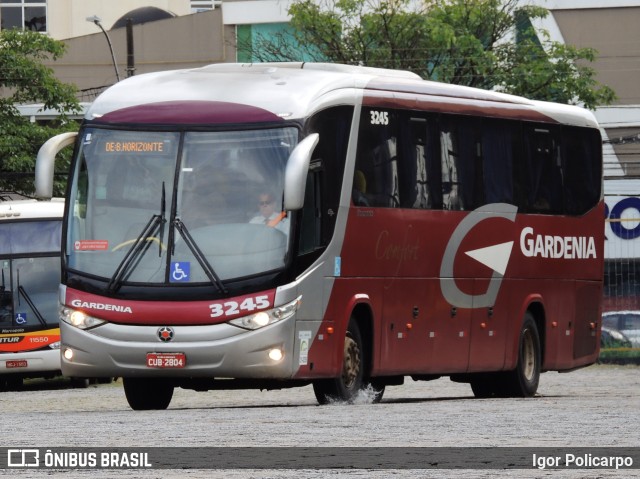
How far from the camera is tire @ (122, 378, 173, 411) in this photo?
62.9 ft

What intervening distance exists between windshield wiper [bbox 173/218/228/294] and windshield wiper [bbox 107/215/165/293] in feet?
0.60

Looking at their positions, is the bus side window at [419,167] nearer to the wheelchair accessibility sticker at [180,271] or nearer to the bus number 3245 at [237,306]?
the bus number 3245 at [237,306]

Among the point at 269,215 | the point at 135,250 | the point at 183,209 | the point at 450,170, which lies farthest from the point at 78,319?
the point at 450,170

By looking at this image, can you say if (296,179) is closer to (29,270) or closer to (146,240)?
(146,240)

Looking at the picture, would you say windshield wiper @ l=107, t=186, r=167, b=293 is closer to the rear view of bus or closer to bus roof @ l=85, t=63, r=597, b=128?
bus roof @ l=85, t=63, r=597, b=128

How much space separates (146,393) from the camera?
19391 millimetres

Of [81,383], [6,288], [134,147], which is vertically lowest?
[81,383]

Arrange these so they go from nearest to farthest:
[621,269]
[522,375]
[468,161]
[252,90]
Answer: [252,90] < [468,161] < [522,375] < [621,269]

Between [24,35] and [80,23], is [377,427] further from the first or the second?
[80,23]

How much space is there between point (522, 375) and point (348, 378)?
438cm

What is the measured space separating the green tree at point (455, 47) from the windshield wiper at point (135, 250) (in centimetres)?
3129

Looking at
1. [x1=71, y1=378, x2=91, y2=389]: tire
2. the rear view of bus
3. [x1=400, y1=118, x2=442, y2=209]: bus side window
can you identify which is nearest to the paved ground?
[x1=400, y1=118, x2=442, y2=209]: bus side window

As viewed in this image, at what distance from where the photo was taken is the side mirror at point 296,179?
17.3m

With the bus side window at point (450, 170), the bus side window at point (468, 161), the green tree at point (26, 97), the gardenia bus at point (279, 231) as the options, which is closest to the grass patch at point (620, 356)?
the green tree at point (26, 97)
